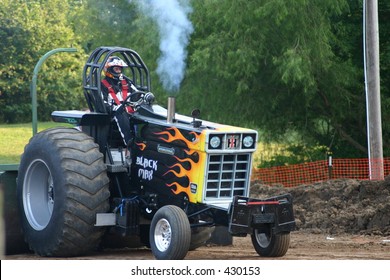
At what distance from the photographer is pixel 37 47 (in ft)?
158

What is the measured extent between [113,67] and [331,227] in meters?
5.98

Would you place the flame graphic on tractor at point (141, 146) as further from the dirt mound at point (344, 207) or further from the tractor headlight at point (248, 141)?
the dirt mound at point (344, 207)

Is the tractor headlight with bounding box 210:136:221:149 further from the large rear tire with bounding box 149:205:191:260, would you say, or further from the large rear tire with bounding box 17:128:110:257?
the large rear tire with bounding box 17:128:110:257

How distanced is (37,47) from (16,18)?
1677 millimetres

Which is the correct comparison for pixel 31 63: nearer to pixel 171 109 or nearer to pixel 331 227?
pixel 331 227

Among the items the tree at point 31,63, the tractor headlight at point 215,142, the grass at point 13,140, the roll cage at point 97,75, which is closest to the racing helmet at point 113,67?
the roll cage at point 97,75

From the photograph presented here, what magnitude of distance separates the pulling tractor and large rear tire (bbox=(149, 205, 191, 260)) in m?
0.01

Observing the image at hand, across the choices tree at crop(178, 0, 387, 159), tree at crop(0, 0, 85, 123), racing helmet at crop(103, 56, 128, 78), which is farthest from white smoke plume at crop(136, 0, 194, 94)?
tree at crop(0, 0, 85, 123)

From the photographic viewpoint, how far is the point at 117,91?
12.7m

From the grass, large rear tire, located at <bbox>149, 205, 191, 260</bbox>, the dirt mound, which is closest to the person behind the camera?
large rear tire, located at <bbox>149, 205, 191, 260</bbox>

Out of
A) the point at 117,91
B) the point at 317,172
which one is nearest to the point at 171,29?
the point at 117,91

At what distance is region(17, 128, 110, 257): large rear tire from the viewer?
11758 millimetres

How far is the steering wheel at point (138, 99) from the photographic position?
12422mm

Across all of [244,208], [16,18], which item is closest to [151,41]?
[244,208]
